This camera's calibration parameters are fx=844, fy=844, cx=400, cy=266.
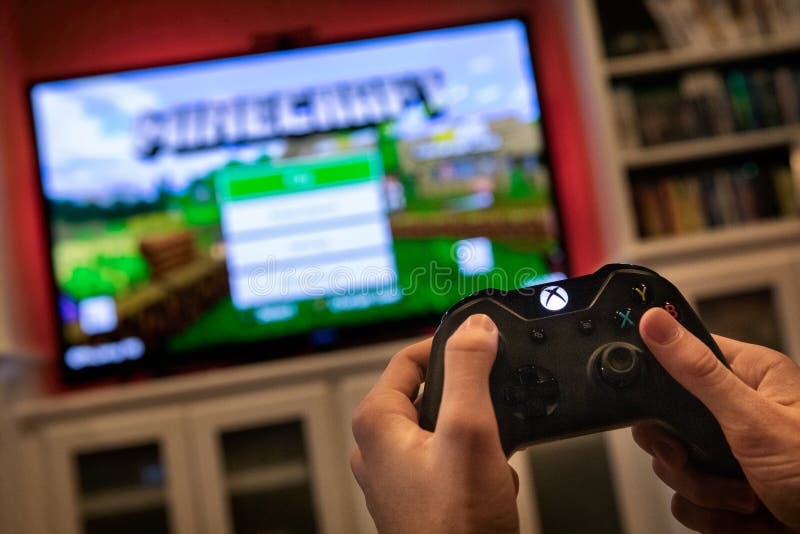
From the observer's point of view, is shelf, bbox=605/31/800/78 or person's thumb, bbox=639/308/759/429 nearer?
person's thumb, bbox=639/308/759/429

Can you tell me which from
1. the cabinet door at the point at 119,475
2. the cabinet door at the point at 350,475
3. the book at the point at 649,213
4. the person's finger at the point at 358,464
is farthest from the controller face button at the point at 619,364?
the book at the point at 649,213

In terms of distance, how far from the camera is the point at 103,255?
237 centimetres

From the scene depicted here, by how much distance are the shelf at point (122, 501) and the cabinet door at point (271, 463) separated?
0.13 meters

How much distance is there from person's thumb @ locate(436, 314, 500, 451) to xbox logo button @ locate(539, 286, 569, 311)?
46mm

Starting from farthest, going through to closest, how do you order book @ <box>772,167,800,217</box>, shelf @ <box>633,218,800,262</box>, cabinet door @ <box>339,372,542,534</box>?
book @ <box>772,167,800,217</box>
shelf @ <box>633,218,800,262</box>
cabinet door @ <box>339,372,542,534</box>

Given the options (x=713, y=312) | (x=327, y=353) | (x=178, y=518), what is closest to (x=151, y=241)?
(x=327, y=353)

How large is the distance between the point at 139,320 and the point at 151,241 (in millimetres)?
223

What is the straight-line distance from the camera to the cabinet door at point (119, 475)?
7.15ft

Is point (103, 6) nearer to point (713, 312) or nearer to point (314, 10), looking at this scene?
point (314, 10)

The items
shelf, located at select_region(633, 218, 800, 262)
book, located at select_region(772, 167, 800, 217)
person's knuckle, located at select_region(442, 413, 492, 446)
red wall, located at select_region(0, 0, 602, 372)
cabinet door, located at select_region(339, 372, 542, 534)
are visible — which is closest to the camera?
person's knuckle, located at select_region(442, 413, 492, 446)

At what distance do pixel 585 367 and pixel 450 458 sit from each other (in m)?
0.09

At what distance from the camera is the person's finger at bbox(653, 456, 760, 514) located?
1.24ft

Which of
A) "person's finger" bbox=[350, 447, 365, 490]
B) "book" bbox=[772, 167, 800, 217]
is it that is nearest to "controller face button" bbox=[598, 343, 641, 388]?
"person's finger" bbox=[350, 447, 365, 490]

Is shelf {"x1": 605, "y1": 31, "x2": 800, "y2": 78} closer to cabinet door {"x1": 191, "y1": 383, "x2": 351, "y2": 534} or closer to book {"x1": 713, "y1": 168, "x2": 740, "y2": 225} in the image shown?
book {"x1": 713, "y1": 168, "x2": 740, "y2": 225}
